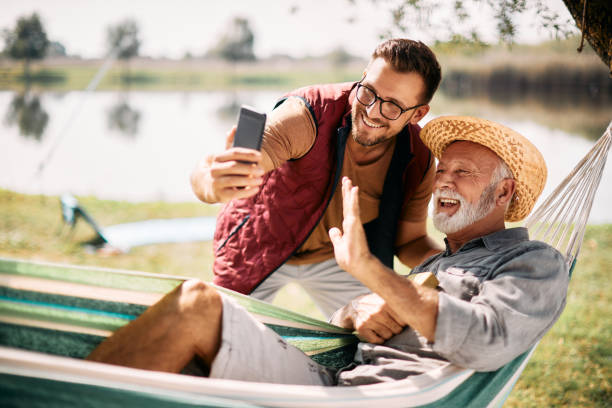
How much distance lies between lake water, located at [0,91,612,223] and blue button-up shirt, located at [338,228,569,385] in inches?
241

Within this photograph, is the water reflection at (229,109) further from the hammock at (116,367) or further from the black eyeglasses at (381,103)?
the hammock at (116,367)

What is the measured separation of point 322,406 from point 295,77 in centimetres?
4703

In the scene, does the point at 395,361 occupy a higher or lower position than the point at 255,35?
lower

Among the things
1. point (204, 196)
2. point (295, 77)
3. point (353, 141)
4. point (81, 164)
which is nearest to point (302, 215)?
point (353, 141)

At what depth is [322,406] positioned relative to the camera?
4.39 ft

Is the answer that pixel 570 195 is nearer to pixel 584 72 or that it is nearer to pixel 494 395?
pixel 494 395

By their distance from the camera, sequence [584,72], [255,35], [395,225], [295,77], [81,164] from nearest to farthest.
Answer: [395,225]
[81,164]
[584,72]
[255,35]
[295,77]

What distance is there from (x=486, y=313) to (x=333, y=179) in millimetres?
952

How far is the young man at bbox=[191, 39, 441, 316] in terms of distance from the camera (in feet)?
6.75

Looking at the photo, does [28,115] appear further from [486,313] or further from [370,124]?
[486,313]

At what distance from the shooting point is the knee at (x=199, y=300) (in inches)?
59.2

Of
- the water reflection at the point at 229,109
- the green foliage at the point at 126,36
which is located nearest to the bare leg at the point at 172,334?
the water reflection at the point at 229,109

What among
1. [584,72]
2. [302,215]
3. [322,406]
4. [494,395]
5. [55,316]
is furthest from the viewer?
[584,72]

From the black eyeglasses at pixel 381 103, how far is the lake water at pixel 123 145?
5527 mm
